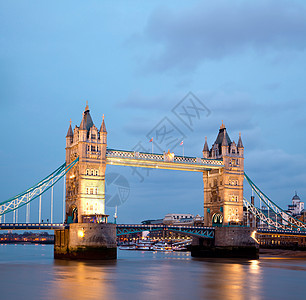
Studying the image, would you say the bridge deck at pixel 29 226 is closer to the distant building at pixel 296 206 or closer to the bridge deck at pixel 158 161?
the bridge deck at pixel 158 161

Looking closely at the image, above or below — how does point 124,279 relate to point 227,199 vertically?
below

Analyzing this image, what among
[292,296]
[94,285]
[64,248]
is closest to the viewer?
[292,296]

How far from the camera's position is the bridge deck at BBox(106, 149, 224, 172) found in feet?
235

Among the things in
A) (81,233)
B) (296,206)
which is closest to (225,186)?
(81,233)

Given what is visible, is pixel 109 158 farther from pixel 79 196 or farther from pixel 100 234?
pixel 100 234


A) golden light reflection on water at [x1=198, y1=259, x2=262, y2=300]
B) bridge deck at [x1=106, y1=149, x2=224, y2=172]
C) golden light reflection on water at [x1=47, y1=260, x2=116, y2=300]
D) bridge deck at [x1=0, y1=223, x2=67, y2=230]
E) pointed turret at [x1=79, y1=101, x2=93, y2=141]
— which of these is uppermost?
pointed turret at [x1=79, y1=101, x2=93, y2=141]

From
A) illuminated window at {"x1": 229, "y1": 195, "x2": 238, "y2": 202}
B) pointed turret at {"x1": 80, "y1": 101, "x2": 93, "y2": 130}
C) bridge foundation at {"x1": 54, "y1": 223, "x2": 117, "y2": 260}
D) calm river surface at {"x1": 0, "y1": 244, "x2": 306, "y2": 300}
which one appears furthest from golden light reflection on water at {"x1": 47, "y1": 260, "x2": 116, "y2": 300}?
illuminated window at {"x1": 229, "y1": 195, "x2": 238, "y2": 202}

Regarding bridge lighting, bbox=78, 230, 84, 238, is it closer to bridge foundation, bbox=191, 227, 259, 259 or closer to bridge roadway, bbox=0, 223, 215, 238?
bridge roadway, bbox=0, 223, 215, 238

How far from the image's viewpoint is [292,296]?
38.5 m

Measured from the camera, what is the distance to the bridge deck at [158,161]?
7175 centimetres

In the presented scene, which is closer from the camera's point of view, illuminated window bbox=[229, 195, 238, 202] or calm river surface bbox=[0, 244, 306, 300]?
calm river surface bbox=[0, 244, 306, 300]

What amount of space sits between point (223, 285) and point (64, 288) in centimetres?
1341

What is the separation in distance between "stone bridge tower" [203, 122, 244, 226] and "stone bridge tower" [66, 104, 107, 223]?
21301 mm

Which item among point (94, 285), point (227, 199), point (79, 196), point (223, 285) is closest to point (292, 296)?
point (223, 285)
